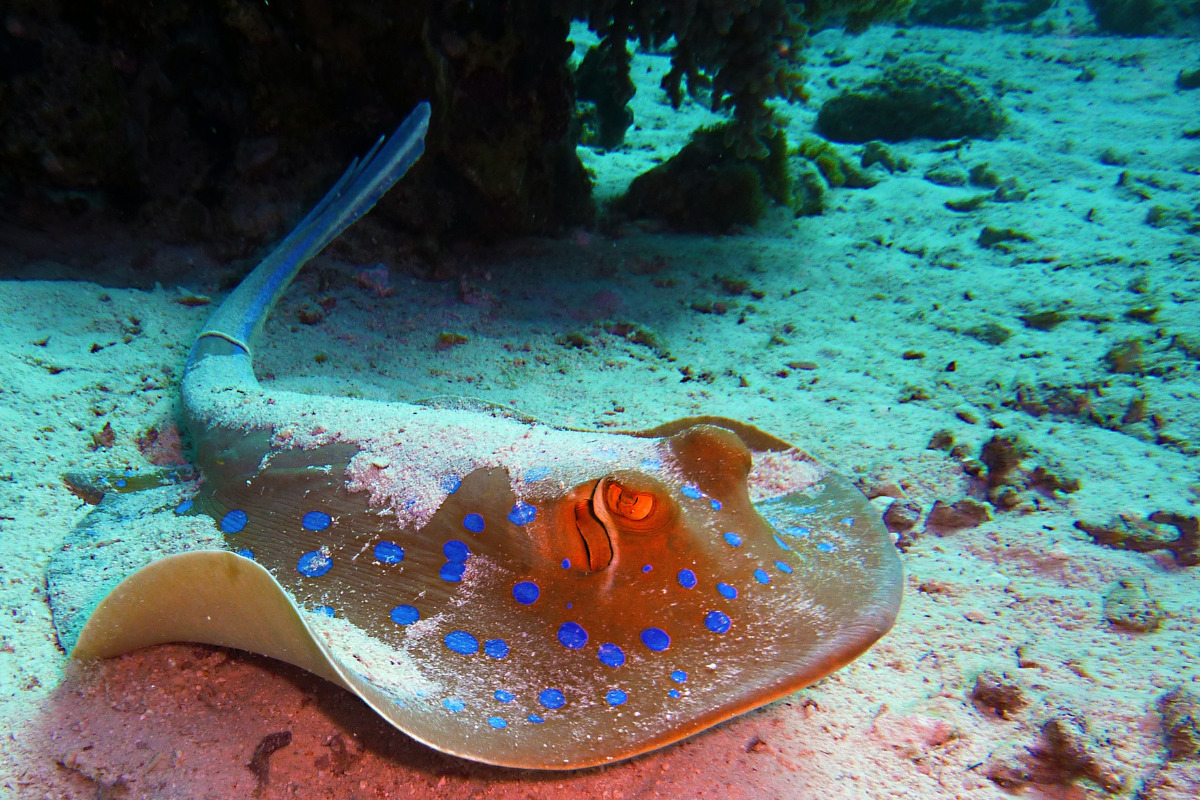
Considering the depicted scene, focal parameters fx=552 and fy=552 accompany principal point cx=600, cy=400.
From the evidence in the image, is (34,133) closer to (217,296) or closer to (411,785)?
(217,296)

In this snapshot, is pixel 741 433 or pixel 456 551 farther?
pixel 741 433

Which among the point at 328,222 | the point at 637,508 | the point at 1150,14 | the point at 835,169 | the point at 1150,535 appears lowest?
the point at 1150,535

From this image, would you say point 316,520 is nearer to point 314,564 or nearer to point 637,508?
point 314,564

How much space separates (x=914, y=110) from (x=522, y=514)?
11746mm

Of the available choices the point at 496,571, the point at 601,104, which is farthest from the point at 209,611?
the point at 601,104

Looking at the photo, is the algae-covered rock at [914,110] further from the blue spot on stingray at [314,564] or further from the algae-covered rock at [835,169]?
the blue spot on stingray at [314,564]

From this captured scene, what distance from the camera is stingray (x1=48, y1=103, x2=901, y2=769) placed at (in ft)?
5.06

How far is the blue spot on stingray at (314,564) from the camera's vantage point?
82.3 inches

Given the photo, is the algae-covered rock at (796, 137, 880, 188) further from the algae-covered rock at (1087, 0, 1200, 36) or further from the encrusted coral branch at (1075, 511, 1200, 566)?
the algae-covered rock at (1087, 0, 1200, 36)

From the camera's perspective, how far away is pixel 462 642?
5.84ft

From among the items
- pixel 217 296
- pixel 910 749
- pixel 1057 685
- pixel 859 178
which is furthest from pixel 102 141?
pixel 859 178

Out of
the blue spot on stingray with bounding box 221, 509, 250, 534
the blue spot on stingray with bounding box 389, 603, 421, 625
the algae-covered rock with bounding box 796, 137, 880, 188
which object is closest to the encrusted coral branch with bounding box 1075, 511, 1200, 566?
the blue spot on stingray with bounding box 389, 603, 421, 625

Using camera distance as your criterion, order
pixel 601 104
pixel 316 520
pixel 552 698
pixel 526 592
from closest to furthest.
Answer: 1. pixel 552 698
2. pixel 526 592
3. pixel 316 520
4. pixel 601 104

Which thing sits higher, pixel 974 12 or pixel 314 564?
pixel 974 12
